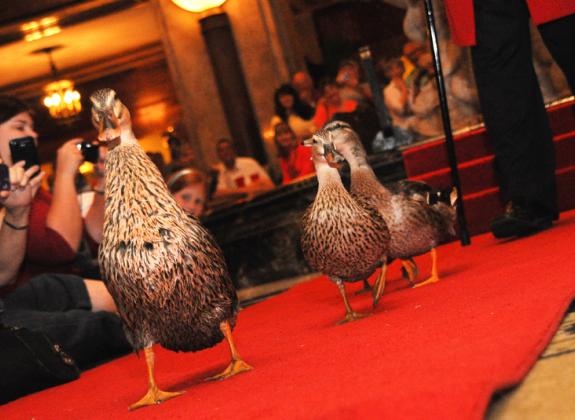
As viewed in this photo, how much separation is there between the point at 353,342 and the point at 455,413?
1.07 meters

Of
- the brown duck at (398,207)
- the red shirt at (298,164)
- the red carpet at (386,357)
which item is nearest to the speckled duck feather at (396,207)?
the brown duck at (398,207)

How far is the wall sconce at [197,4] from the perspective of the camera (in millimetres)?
14062

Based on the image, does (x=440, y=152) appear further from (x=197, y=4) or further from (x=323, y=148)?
(x=197, y=4)

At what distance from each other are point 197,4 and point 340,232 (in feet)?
37.0

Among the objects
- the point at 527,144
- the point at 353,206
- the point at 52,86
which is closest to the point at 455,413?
the point at 353,206

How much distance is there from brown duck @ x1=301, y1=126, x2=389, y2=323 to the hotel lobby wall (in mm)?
11288

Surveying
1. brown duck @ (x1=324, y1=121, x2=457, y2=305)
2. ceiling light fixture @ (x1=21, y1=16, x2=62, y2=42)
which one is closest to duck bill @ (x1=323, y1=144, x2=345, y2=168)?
brown duck @ (x1=324, y1=121, x2=457, y2=305)

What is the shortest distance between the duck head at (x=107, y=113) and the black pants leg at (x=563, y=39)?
2.17m

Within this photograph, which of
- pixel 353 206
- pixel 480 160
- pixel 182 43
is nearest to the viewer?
pixel 353 206

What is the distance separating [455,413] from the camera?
1.65 meters

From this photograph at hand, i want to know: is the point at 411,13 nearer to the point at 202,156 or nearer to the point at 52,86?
the point at 202,156

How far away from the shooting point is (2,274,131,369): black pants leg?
4340 millimetres

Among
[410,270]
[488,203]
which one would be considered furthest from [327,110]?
[410,270]

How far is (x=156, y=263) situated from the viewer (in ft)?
8.50
